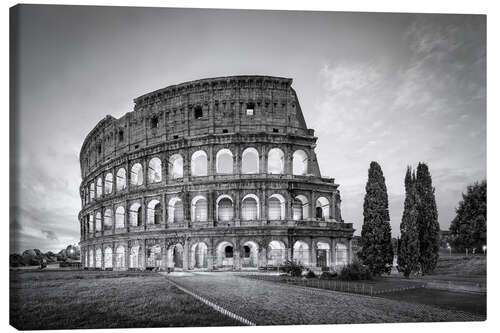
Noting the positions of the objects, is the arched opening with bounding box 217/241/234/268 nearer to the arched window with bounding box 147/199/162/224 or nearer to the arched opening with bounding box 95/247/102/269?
the arched window with bounding box 147/199/162/224

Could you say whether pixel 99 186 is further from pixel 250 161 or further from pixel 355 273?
pixel 355 273

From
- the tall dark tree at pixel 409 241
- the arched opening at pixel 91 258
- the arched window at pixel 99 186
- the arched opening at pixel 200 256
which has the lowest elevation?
the arched opening at pixel 91 258

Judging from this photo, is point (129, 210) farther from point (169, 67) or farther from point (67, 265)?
point (169, 67)

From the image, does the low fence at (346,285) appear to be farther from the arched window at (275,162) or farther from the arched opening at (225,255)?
the arched window at (275,162)

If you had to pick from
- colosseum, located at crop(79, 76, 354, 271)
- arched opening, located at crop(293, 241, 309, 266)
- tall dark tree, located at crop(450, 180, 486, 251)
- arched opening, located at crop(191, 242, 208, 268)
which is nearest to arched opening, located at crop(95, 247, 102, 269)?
colosseum, located at crop(79, 76, 354, 271)

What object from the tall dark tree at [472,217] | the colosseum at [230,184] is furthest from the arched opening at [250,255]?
the tall dark tree at [472,217]

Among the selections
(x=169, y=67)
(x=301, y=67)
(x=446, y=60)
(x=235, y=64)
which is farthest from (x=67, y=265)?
(x=446, y=60)

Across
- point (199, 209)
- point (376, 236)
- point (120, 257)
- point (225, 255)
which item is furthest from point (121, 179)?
point (376, 236)
